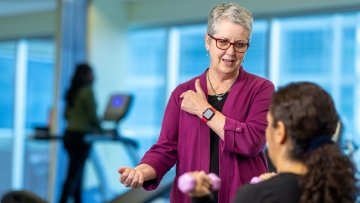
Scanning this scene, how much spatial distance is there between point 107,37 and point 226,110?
4.85m

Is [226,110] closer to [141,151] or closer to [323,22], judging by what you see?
[323,22]

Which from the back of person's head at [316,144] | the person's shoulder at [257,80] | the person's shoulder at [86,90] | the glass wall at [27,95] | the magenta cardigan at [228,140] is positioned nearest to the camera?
the back of person's head at [316,144]

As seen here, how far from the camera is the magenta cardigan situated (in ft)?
5.16

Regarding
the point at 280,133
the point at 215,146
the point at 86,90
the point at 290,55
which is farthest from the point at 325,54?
the point at 280,133

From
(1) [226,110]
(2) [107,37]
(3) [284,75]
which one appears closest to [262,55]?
(3) [284,75]

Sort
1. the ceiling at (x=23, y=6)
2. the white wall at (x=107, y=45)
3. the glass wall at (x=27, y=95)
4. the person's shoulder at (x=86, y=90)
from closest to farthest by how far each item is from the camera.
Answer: the person's shoulder at (x=86, y=90)
the white wall at (x=107, y=45)
the ceiling at (x=23, y=6)
the glass wall at (x=27, y=95)

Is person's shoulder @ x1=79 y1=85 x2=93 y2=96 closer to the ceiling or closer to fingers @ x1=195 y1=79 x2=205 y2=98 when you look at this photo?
the ceiling

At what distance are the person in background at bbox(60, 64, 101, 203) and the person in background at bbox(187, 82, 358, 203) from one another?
146 inches

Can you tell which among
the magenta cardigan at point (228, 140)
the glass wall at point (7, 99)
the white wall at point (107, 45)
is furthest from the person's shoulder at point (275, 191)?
the glass wall at point (7, 99)

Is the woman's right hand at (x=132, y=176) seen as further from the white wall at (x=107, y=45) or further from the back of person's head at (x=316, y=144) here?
the white wall at (x=107, y=45)

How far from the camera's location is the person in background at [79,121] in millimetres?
4816

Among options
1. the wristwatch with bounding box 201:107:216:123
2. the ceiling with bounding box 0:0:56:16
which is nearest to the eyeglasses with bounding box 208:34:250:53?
the wristwatch with bounding box 201:107:216:123

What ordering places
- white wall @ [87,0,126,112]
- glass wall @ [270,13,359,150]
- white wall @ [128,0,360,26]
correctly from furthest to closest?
white wall @ [87,0,126,112]
glass wall @ [270,13,359,150]
white wall @ [128,0,360,26]

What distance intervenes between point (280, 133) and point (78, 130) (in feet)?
12.6
